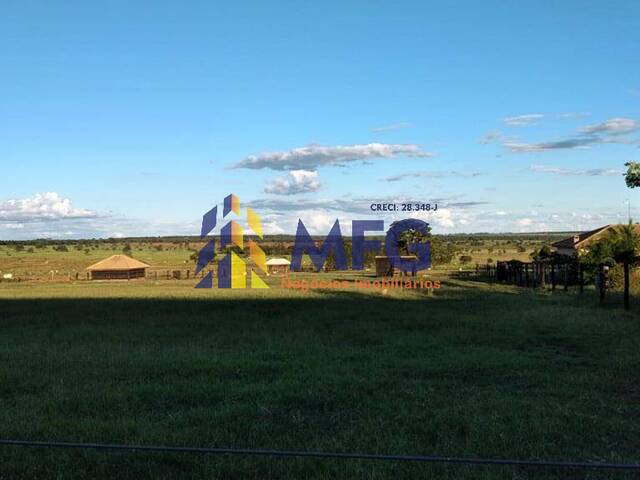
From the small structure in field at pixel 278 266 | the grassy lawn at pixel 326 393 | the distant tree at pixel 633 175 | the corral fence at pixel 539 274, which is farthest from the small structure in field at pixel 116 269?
the distant tree at pixel 633 175

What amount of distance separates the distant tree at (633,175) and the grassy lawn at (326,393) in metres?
4.38

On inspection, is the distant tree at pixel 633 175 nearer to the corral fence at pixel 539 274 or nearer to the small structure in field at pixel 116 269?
the corral fence at pixel 539 274

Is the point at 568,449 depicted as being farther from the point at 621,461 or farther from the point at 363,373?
the point at 363,373

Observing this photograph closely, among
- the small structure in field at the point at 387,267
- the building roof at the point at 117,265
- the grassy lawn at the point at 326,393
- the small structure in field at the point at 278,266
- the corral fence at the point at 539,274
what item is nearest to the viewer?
the grassy lawn at the point at 326,393

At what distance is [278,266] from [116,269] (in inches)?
766

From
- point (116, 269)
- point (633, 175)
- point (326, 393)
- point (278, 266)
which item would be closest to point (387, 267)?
point (278, 266)

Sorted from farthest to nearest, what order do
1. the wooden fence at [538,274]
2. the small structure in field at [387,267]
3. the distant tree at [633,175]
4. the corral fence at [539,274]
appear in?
the small structure in field at [387,267] < the wooden fence at [538,274] < the corral fence at [539,274] < the distant tree at [633,175]

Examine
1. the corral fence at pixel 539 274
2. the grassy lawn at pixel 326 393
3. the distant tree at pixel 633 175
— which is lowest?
the grassy lawn at pixel 326 393

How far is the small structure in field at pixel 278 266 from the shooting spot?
227 ft

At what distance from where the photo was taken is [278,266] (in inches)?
2849

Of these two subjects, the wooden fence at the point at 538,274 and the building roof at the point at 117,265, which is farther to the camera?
the building roof at the point at 117,265

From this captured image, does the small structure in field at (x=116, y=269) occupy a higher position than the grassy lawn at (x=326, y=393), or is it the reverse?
the small structure in field at (x=116, y=269)

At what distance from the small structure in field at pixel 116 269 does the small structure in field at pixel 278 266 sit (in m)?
14.6

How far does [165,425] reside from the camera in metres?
7.43
